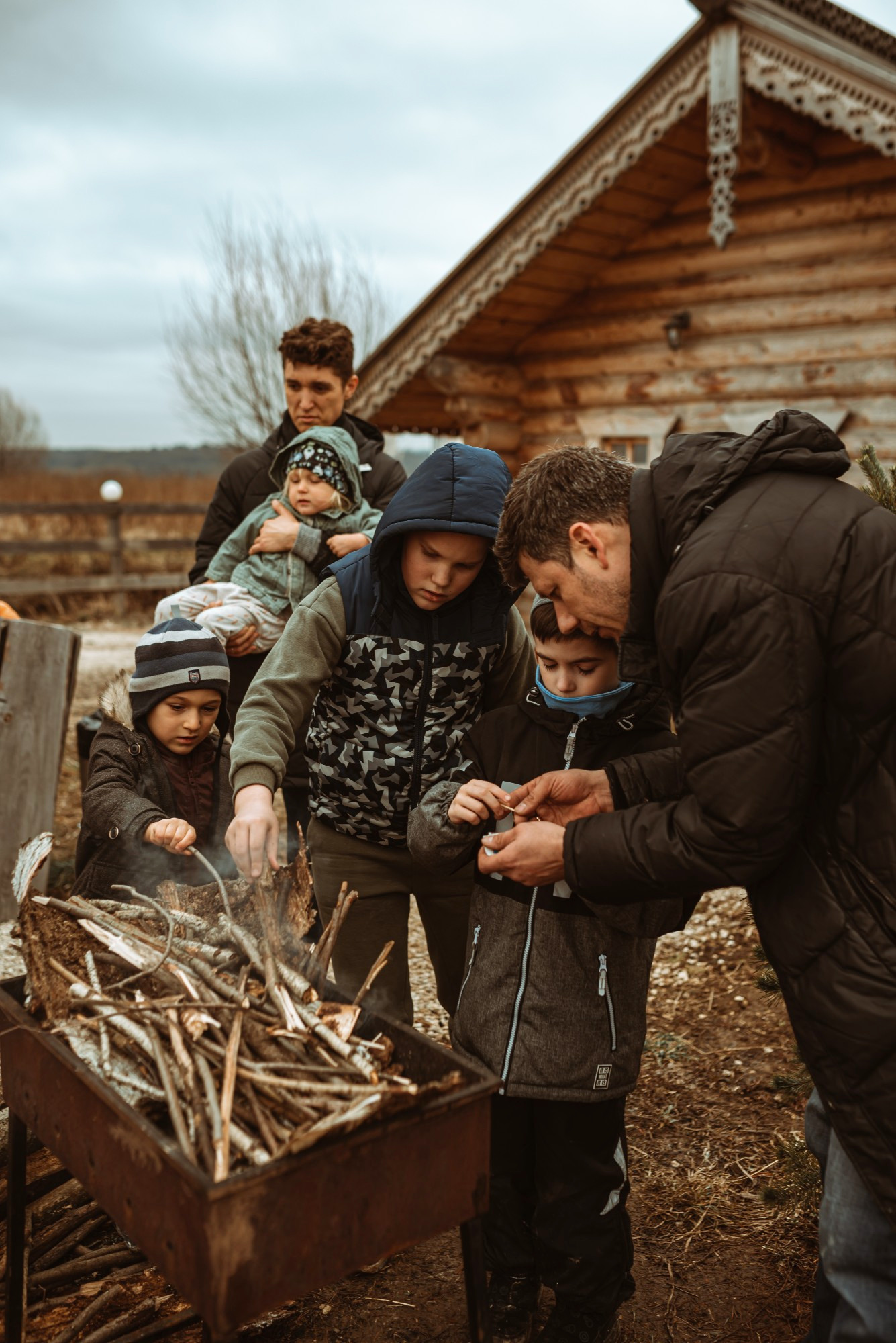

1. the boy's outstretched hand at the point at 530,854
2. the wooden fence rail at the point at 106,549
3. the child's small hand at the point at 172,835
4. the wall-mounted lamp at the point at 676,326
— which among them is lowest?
the child's small hand at the point at 172,835

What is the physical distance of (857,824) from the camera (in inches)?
70.7

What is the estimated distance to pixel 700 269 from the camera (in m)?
7.52

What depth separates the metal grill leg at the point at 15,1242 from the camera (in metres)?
2.42

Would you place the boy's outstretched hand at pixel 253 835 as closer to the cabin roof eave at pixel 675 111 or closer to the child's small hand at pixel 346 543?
the child's small hand at pixel 346 543

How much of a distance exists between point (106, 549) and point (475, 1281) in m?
16.4

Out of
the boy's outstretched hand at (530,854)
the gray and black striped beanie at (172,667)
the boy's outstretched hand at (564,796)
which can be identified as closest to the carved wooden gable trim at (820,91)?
the gray and black striped beanie at (172,667)

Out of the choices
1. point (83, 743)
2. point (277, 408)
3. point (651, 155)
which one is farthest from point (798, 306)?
point (277, 408)

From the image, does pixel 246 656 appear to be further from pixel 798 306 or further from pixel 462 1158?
pixel 798 306

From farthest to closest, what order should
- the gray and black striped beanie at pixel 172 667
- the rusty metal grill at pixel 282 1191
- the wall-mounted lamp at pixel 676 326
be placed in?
the wall-mounted lamp at pixel 676 326, the gray and black striped beanie at pixel 172 667, the rusty metal grill at pixel 282 1191

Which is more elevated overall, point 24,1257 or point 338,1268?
point 338,1268

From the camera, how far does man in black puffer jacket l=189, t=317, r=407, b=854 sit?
402 centimetres

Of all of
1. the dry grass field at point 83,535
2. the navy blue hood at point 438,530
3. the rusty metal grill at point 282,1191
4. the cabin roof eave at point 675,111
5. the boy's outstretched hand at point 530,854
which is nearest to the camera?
the rusty metal grill at point 282,1191

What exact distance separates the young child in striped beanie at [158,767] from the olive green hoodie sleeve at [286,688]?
0.55 metres

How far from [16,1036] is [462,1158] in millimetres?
1005
